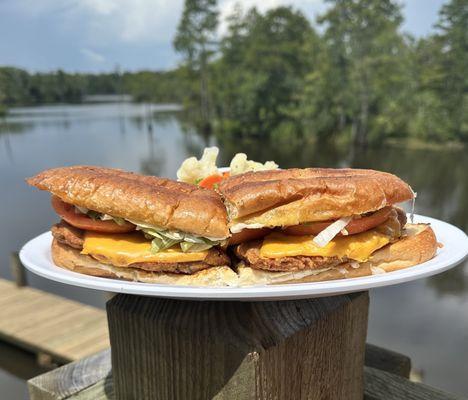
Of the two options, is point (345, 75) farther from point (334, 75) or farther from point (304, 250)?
point (304, 250)

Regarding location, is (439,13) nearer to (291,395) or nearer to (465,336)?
(465,336)

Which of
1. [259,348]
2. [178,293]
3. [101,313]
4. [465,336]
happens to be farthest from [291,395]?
[465,336]

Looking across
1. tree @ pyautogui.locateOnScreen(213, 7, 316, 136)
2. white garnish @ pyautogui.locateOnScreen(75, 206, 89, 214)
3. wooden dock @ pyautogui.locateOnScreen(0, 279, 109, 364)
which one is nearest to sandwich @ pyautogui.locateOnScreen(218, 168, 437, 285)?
white garnish @ pyautogui.locateOnScreen(75, 206, 89, 214)

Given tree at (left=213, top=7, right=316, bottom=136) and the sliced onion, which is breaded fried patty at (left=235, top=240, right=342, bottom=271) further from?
tree at (left=213, top=7, right=316, bottom=136)

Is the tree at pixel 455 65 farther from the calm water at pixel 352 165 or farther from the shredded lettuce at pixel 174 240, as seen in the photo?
the shredded lettuce at pixel 174 240

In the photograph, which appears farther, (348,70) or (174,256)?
(348,70)

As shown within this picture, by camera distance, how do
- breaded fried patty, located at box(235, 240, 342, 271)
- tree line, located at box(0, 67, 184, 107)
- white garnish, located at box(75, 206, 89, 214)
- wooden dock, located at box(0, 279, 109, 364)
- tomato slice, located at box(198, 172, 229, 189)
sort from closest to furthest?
breaded fried patty, located at box(235, 240, 342, 271) < white garnish, located at box(75, 206, 89, 214) < tomato slice, located at box(198, 172, 229, 189) < wooden dock, located at box(0, 279, 109, 364) < tree line, located at box(0, 67, 184, 107)

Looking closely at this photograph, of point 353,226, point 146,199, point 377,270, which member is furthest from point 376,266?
point 146,199
